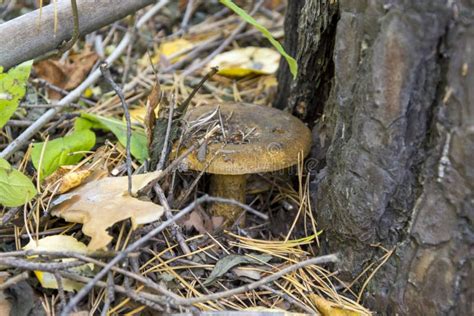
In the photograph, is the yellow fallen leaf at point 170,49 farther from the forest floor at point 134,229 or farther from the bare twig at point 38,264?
the bare twig at point 38,264

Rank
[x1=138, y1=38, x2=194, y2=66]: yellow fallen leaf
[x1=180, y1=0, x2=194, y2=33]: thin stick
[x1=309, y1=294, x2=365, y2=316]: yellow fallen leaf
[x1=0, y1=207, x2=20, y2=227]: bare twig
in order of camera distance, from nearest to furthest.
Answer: [x1=309, y1=294, x2=365, y2=316]: yellow fallen leaf → [x1=0, y1=207, x2=20, y2=227]: bare twig → [x1=138, y1=38, x2=194, y2=66]: yellow fallen leaf → [x1=180, y1=0, x2=194, y2=33]: thin stick

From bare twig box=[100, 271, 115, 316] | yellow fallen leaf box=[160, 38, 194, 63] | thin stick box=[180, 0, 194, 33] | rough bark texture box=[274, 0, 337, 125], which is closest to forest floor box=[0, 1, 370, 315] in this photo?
bare twig box=[100, 271, 115, 316]

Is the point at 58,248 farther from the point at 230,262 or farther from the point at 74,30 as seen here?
the point at 74,30

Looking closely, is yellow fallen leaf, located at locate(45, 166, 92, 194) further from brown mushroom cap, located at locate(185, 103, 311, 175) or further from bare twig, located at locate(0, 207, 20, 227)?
brown mushroom cap, located at locate(185, 103, 311, 175)

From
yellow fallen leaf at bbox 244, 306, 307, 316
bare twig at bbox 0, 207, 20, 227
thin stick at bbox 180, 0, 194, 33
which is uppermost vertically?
thin stick at bbox 180, 0, 194, 33

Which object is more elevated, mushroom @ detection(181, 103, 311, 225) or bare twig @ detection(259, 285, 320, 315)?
mushroom @ detection(181, 103, 311, 225)

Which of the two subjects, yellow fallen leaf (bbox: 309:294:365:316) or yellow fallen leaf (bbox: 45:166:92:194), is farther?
yellow fallen leaf (bbox: 45:166:92:194)

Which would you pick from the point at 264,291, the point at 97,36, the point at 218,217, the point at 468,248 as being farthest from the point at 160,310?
the point at 97,36

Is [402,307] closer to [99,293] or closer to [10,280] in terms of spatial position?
[99,293]
